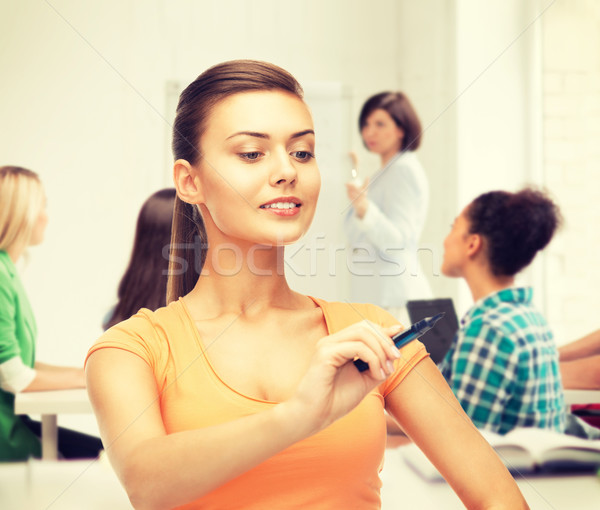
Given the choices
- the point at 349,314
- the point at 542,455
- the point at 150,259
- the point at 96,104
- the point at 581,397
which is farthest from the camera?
the point at 96,104

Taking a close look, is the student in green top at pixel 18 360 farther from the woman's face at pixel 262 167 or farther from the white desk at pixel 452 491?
the woman's face at pixel 262 167

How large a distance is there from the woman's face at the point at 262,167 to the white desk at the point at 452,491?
0.46 metres

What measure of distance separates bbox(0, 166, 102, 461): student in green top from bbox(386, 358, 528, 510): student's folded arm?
105 cm

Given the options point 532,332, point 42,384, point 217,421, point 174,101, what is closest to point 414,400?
point 217,421

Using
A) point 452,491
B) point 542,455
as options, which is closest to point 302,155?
point 452,491

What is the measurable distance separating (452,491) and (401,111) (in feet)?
4.55

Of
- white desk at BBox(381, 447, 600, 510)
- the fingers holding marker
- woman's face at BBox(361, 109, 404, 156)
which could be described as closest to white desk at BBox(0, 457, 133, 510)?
white desk at BBox(381, 447, 600, 510)

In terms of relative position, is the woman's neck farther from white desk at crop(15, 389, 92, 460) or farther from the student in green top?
the student in green top

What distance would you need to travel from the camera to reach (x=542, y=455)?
3.26 feet

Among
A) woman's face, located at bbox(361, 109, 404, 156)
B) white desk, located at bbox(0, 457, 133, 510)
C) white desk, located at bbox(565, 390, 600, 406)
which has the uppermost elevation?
woman's face, located at bbox(361, 109, 404, 156)

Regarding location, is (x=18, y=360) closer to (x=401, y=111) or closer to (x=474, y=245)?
(x=474, y=245)

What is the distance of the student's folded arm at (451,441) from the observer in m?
0.55

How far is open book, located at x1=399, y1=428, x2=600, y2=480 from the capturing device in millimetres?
951

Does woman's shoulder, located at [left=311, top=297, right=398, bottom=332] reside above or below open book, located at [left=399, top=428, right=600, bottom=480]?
above
